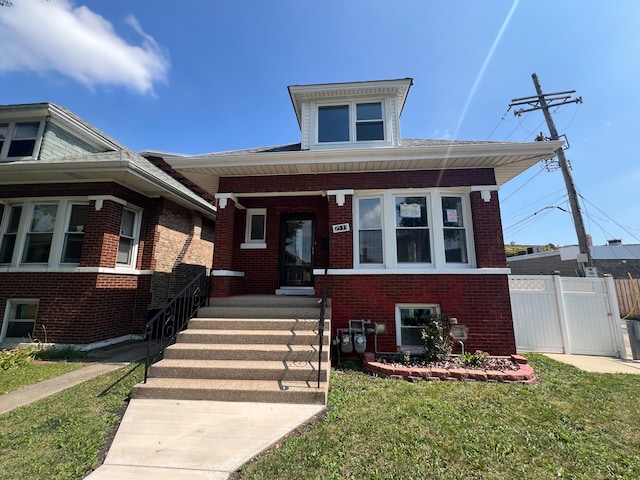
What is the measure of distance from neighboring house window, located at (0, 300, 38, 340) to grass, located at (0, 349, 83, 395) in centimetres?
77

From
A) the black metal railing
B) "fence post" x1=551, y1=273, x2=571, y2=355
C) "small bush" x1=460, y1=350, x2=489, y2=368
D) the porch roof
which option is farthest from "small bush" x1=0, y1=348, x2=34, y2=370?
"fence post" x1=551, y1=273, x2=571, y2=355

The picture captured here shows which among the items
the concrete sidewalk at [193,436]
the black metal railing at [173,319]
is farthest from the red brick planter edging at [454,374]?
the black metal railing at [173,319]

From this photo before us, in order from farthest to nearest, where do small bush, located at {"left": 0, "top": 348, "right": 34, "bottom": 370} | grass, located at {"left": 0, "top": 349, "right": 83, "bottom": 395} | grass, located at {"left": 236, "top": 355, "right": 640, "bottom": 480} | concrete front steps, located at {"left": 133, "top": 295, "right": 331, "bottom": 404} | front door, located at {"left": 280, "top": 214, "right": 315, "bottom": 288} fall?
front door, located at {"left": 280, "top": 214, "right": 315, "bottom": 288} < small bush, located at {"left": 0, "top": 348, "right": 34, "bottom": 370} < grass, located at {"left": 0, "top": 349, "right": 83, "bottom": 395} < concrete front steps, located at {"left": 133, "top": 295, "right": 331, "bottom": 404} < grass, located at {"left": 236, "top": 355, "right": 640, "bottom": 480}

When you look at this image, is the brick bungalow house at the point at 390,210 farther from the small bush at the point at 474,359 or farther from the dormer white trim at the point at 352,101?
the small bush at the point at 474,359

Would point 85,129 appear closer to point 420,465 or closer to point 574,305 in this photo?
point 420,465

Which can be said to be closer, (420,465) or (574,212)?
(420,465)

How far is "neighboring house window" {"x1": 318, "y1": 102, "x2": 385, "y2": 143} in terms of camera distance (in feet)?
22.8

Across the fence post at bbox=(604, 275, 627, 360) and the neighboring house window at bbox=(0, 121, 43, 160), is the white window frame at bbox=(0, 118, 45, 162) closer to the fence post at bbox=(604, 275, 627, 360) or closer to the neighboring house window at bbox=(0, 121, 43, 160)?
the neighboring house window at bbox=(0, 121, 43, 160)

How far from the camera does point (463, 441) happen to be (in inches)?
109

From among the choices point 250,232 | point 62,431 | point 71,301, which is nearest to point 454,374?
point 62,431

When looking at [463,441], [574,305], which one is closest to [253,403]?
[463,441]

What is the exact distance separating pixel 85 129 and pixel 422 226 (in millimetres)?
9204

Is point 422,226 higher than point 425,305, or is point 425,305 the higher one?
point 422,226

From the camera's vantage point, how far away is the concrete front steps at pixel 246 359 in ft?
12.1
